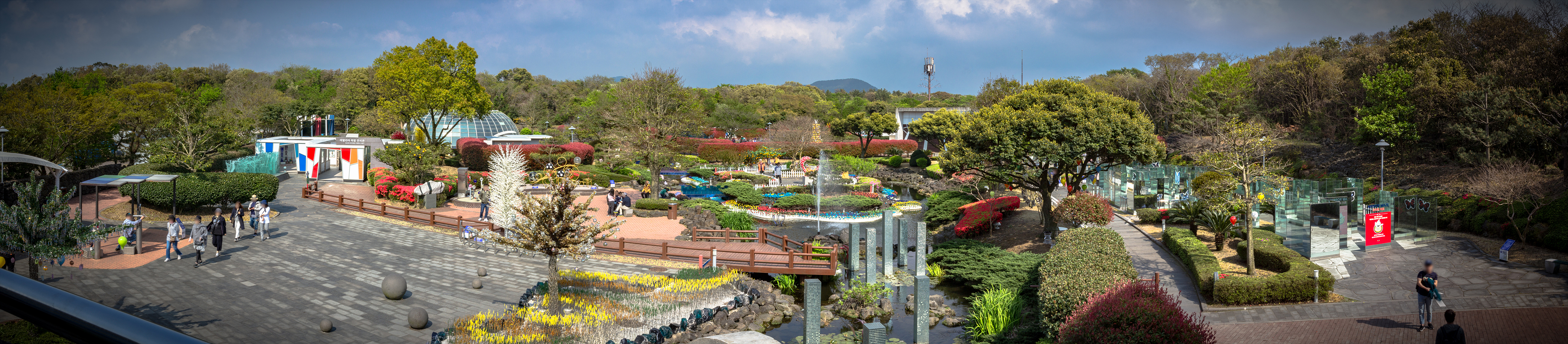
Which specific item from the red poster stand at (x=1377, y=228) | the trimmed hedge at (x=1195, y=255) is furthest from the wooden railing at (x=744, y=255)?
the red poster stand at (x=1377, y=228)

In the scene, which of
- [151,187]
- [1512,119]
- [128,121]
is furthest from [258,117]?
[1512,119]

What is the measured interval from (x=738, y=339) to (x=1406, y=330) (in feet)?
38.4

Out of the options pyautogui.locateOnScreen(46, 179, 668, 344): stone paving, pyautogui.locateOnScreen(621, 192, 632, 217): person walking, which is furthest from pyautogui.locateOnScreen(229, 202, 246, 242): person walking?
pyautogui.locateOnScreen(621, 192, 632, 217): person walking

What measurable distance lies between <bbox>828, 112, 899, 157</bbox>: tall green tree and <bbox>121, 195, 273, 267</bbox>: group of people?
47.6 m

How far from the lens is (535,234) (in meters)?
13.4

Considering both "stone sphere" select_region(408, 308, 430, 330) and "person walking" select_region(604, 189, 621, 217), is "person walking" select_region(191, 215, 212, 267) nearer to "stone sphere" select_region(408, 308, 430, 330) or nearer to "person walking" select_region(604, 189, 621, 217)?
"stone sphere" select_region(408, 308, 430, 330)

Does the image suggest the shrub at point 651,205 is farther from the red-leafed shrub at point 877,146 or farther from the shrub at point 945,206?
the red-leafed shrub at point 877,146

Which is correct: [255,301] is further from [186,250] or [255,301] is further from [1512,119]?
[1512,119]

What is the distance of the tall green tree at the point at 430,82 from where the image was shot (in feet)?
130

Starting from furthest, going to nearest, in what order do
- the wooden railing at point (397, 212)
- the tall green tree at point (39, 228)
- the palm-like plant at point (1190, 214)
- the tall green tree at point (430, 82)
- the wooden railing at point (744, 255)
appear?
1. the tall green tree at point (430, 82)
2. the wooden railing at point (397, 212)
3. the palm-like plant at point (1190, 214)
4. the wooden railing at point (744, 255)
5. the tall green tree at point (39, 228)

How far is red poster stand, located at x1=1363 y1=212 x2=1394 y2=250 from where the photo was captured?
1953 centimetres

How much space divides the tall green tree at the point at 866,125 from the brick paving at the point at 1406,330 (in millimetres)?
50050

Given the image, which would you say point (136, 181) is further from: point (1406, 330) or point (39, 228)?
point (1406, 330)

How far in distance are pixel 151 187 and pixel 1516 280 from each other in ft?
114
